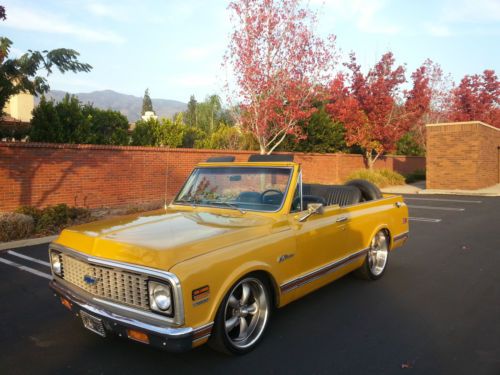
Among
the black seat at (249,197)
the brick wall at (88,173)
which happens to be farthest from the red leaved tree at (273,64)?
the black seat at (249,197)

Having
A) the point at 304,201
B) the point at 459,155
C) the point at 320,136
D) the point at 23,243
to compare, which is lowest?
the point at 23,243

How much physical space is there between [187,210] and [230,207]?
20.7 inches

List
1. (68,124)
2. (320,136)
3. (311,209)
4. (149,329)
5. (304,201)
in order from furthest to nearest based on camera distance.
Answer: (320,136) → (68,124) → (304,201) → (311,209) → (149,329)

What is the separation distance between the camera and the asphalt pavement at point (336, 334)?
3229 mm

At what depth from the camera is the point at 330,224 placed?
4.38m

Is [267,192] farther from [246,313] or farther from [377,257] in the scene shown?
[377,257]

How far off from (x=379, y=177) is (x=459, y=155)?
4098 mm

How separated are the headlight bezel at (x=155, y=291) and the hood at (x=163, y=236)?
112mm

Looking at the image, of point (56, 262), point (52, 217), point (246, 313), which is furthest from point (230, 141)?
point (246, 313)

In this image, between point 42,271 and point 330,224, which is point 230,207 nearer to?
point 330,224

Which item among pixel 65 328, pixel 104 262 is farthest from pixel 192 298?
pixel 65 328

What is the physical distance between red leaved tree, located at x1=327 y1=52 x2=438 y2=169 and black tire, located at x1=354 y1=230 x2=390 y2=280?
54.3 feet

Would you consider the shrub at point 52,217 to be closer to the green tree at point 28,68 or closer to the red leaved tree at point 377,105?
the green tree at point 28,68

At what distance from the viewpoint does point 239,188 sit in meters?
4.39
